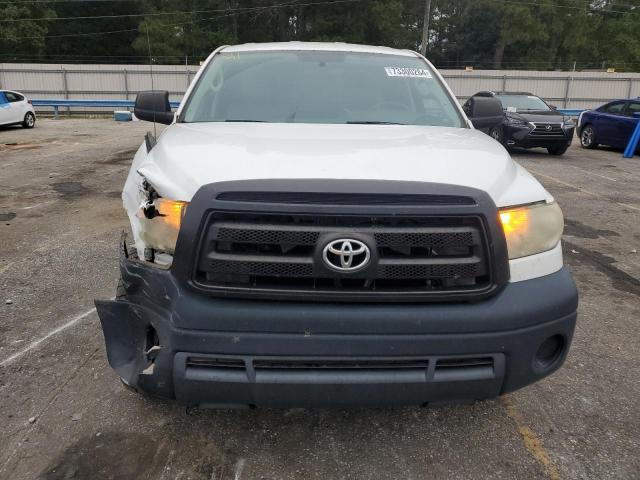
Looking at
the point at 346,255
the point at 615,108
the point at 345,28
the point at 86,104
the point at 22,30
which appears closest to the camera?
the point at 346,255

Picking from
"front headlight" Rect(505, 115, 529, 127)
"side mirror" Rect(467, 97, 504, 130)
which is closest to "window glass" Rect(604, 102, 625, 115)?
"front headlight" Rect(505, 115, 529, 127)

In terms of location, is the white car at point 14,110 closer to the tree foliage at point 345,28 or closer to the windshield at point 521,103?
the windshield at point 521,103

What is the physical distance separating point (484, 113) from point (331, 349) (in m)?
2.51

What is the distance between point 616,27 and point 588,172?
5880 cm

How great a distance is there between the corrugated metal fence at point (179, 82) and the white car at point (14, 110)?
11.0m

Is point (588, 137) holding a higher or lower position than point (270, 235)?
lower

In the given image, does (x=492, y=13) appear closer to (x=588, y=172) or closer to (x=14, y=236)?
(x=588, y=172)

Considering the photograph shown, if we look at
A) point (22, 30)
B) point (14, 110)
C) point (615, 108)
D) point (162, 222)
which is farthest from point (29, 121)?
point (22, 30)

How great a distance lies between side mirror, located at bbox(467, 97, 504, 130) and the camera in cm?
383

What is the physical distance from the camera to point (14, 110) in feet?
60.5

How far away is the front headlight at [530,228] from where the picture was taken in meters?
2.22

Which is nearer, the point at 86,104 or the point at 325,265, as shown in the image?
the point at 325,265

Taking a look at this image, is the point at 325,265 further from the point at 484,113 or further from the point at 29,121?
A: the point at 29,121

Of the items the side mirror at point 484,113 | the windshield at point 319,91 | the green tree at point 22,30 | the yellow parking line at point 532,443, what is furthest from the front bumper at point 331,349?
the green tree at point 22,30
